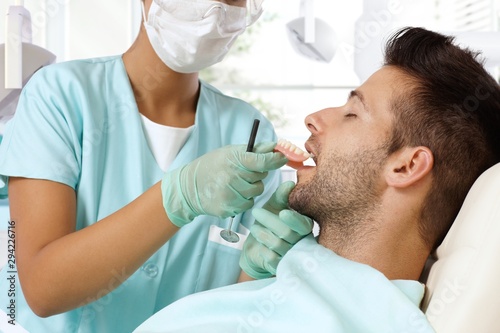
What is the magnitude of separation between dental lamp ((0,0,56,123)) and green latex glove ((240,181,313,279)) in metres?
1.13

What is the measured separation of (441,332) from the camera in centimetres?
118

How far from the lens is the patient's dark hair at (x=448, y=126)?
1.43 metres

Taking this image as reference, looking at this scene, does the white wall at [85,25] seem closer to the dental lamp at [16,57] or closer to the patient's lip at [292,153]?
the dental lamp at [16,57]

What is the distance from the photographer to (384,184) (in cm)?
145

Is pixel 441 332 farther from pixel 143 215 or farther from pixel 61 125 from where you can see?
pixel 61 125

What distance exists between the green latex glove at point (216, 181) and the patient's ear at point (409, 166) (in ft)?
0.83

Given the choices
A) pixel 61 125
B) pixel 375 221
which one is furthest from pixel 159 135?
pixel 375 221

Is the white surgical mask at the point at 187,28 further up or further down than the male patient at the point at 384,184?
further up

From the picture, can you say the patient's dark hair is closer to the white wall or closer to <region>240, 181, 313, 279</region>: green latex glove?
<region>240, 181, 313, 279</region>: green latex glove

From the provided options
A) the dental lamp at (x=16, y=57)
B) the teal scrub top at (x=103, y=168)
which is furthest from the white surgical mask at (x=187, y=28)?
the dental lamp at (x=16, y=57)

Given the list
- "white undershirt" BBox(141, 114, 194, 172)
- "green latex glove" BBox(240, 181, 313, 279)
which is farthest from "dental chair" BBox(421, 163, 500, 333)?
"white undershirt" BBox(141, 114, 194, 172)

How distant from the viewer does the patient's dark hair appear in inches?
56.4

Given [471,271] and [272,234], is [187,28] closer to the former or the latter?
[272,234]

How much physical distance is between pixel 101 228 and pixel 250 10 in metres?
0.79
